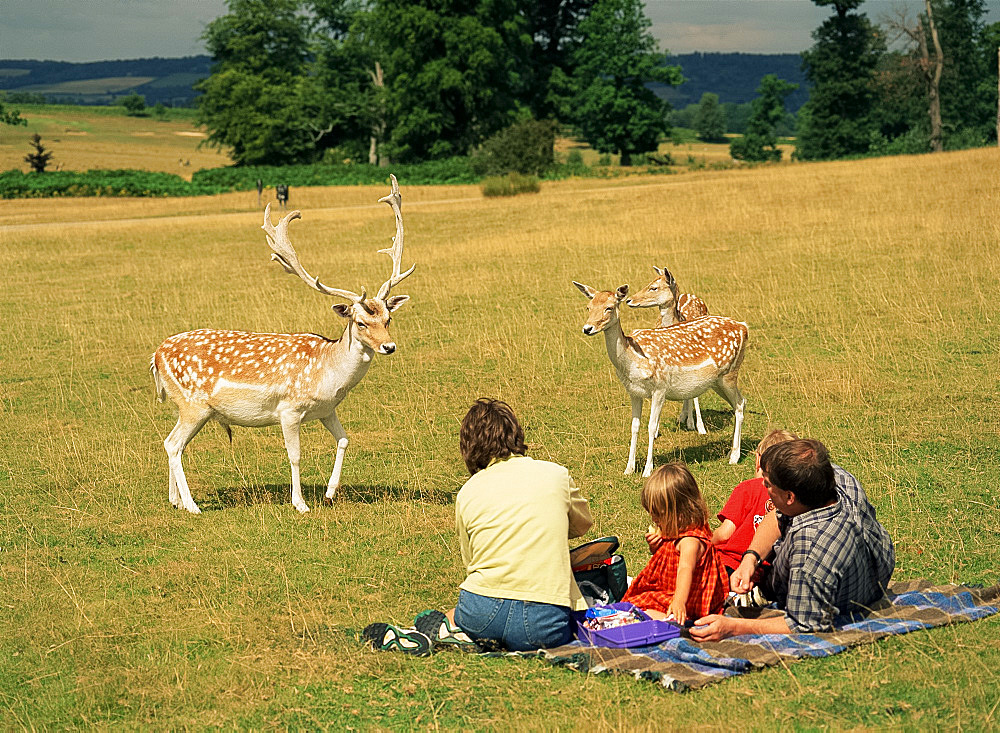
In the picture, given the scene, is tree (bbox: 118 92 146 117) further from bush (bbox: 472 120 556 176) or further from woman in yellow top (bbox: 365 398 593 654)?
woman in yellow top (bbox: 365 398 593 654)

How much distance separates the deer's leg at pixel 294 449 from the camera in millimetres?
8164

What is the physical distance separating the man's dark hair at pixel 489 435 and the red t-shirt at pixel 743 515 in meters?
1.45

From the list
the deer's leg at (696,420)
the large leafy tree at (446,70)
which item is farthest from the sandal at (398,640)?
the large leafy tree at (446,70)

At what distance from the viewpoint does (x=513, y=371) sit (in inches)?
509

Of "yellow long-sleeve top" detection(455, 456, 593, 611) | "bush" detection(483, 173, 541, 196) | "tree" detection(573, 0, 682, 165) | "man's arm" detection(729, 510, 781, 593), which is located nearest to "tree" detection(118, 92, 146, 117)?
"tree" detection(573, 0, 682, 165)

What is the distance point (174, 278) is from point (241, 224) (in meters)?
11.2

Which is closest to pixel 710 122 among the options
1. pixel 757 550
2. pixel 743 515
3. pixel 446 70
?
A: pixel 446 70

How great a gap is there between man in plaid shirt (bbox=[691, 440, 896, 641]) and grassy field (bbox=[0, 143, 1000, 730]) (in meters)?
0.32

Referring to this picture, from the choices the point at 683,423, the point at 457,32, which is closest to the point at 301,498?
the point at 683,423

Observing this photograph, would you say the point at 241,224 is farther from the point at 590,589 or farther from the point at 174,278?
the point at 590,589

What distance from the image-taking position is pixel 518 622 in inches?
206

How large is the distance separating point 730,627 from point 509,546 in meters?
1.24

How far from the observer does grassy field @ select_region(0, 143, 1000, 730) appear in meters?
5.02

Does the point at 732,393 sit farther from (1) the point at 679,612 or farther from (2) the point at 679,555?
(1) the point at 679,612
